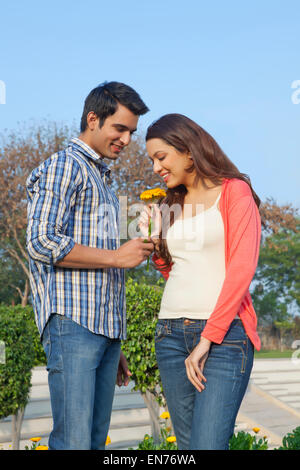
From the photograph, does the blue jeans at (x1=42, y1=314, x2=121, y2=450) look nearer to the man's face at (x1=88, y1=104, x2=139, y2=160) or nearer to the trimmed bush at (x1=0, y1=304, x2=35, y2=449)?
the man's face at (x1=88, y1=104, x2=139, y2=160)

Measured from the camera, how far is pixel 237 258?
7.61 feet

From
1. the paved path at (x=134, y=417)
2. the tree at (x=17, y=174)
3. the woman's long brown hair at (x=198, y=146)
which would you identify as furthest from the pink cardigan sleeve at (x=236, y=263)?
the tree at (x=17, y=174)

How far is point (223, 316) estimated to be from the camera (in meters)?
2.28

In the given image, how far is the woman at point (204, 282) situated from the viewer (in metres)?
2.30

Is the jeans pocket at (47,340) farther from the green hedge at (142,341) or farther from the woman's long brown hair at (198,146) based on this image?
the green hedge at (142,341)

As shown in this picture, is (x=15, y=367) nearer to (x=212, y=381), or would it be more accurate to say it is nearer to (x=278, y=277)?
(x=212, y=381)

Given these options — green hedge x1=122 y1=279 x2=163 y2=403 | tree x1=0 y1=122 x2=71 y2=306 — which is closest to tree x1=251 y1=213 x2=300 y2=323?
tree x1=0 y1=122 x2=71 y2=306

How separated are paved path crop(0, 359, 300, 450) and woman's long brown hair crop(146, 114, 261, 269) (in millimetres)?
5440

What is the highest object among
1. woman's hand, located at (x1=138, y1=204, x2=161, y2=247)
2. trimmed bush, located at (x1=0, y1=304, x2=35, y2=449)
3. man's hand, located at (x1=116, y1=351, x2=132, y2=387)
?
woman's hand, located at (x1=138, y1=204, x2=161, y2=247)

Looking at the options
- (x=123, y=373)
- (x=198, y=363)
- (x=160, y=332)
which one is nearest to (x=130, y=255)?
(x=160, y=332)

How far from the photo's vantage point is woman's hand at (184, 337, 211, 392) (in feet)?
7.53

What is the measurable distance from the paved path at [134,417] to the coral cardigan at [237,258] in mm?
5289

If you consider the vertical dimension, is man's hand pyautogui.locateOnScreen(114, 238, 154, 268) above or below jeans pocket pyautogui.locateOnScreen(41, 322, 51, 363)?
above
